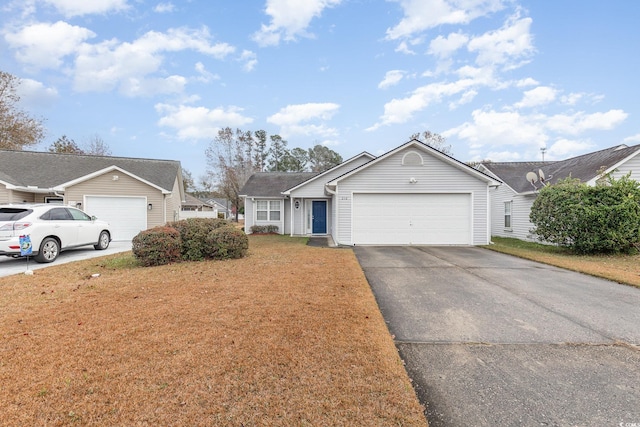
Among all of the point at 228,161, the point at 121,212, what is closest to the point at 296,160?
the point at 228,161

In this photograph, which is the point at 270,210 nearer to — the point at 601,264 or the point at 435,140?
the point at 601,264

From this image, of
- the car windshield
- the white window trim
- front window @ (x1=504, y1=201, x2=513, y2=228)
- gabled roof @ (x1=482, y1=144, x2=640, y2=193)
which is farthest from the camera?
the white window trim

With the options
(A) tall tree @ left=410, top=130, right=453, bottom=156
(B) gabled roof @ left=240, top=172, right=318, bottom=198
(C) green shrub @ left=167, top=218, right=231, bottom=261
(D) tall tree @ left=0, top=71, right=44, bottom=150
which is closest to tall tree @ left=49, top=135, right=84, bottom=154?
(D) tall tree @ left=0, top=71, right=44, bottom=150

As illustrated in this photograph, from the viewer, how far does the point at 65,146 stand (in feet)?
114

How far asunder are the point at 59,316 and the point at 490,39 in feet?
54.6

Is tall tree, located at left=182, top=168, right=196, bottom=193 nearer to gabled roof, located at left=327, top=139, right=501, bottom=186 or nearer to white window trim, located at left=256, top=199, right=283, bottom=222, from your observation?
white window trim, located at left=256, top=199, right=283, bottom=222

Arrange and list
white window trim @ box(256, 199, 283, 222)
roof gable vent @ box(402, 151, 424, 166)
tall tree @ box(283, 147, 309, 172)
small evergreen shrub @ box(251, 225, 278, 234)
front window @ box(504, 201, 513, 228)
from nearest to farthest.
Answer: roof gable vent @ box(402, 151, 424, 166), front window @ box(504, 201, 513, 228), small evergreen shrub @ box(251, 225, 278, 234), white window trim @ box(256, 199, 283, 222), tall tree @ box(283, 147, 309, 172)

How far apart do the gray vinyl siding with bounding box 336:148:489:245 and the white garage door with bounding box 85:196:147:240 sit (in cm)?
1022

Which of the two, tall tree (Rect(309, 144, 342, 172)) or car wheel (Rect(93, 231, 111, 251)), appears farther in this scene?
tall tree (Rect(309, 144, 342, 172))

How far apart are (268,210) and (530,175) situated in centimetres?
1518

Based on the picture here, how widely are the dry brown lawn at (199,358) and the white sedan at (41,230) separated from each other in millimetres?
2684

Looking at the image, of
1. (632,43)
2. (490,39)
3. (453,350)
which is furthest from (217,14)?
(632,43)

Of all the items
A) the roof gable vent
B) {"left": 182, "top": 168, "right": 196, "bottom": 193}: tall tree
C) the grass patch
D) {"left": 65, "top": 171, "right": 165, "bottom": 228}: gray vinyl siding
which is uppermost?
{"left": 182, "top": 168, "right": 196, "bottom": 193}: tall tree

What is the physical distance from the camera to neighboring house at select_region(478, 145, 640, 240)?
12.5m
